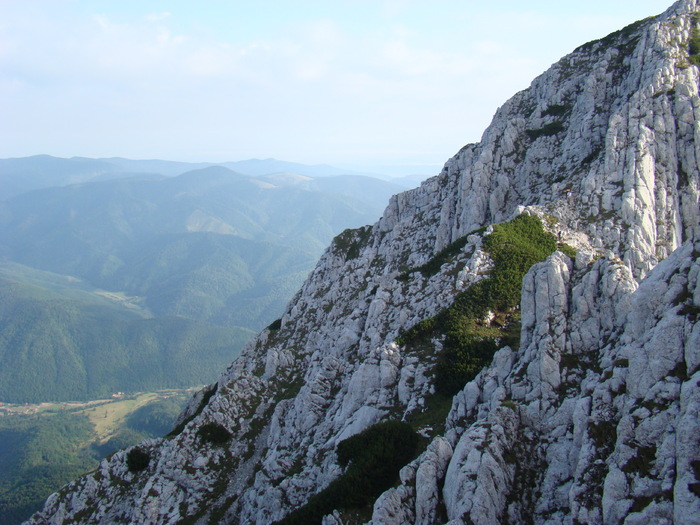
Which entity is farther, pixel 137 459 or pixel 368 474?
pixel 137 459

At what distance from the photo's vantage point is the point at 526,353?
1025 inches

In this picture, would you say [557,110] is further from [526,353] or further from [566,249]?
[526,353]

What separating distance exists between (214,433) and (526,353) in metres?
35.1

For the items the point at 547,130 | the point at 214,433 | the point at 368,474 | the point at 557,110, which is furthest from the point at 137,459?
the point at 557,110

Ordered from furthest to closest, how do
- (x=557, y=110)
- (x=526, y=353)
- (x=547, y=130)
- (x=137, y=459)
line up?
(x=557, y=110), (x=547, y=130), (x=137, y=459), (x=526, y=353)

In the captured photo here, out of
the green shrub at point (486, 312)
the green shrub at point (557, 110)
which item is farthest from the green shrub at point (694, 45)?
the green shrub at point (486, 312)

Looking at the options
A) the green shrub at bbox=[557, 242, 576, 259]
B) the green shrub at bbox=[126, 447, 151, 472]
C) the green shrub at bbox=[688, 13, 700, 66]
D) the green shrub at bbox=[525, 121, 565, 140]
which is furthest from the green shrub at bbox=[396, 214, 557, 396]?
the green shrub at bbox=[126, 447, 151, 472]

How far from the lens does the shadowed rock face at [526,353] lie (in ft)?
56.6

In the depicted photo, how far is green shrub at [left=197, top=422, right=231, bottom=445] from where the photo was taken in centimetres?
4619

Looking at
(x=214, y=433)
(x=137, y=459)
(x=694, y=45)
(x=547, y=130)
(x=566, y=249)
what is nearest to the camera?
(x=566, y=249)

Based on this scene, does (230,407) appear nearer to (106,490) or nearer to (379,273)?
(106,490)

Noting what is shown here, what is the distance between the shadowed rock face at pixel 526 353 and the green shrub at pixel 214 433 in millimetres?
770

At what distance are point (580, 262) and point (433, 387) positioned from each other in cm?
1344

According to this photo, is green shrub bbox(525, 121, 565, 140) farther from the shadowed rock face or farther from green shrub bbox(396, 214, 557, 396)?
green shrub bbox(396, 214, 557, 396)
